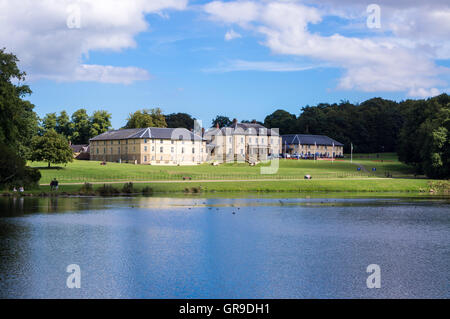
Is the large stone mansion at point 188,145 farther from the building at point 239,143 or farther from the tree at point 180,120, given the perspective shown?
the tree at point 180,120

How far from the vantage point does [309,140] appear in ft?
484

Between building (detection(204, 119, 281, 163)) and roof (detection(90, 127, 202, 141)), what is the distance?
882 centimetres

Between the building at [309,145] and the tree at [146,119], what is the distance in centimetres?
3474

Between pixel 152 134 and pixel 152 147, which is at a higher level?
pixel 152 134

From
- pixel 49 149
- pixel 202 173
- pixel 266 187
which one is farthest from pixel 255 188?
pixel 49 149

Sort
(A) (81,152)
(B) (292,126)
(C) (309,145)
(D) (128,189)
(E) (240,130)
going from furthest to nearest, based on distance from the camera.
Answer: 1. (B) (292,126)
2. (C) (309,145)
3. (E) (240,130)
4. (A) (81,152)
5. (D) (128,189)

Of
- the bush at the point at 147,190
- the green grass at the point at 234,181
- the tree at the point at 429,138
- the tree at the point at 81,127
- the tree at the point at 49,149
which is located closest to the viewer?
the bush at the point at 147,190

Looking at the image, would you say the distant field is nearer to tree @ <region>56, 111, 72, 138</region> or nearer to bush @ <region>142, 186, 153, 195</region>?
bush @ <region>142, 186, 153, 195</region>

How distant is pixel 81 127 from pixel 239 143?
42673 mm

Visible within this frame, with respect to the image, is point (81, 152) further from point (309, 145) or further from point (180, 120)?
point (309, 145)

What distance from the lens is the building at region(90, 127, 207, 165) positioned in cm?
11538

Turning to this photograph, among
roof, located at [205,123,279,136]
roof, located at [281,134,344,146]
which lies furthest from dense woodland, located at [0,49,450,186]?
roof, located at [205,123,279,136]

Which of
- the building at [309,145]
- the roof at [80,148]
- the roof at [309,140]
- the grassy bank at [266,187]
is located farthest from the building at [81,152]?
the grassy bank at [266,187]

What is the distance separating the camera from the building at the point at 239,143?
5246 inches
